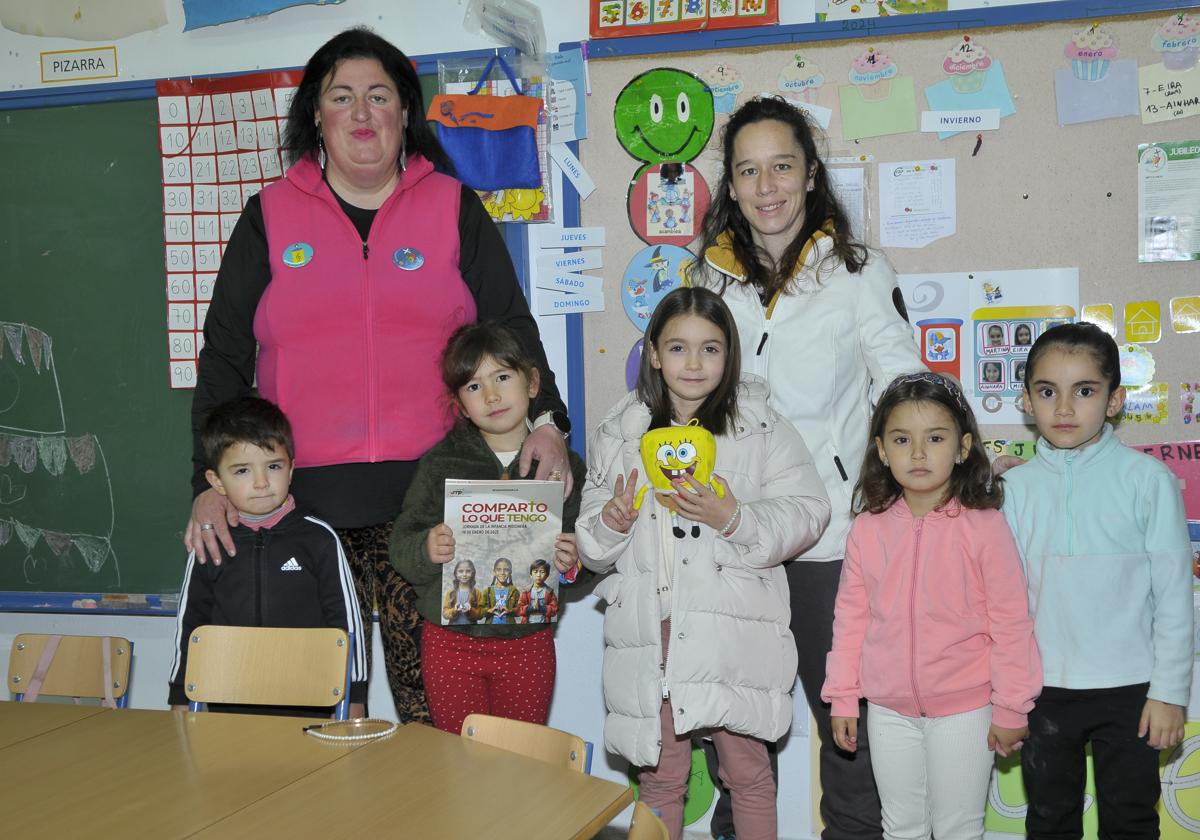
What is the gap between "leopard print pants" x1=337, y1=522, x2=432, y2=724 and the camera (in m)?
2.47

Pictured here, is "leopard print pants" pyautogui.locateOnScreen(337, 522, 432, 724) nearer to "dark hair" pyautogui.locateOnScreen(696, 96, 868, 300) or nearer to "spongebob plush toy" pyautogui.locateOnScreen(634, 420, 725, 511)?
"spongebob plush toy" pyautogui.locateOnScreen(634, 420, 725, 511)

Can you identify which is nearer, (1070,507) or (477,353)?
(1070,507)

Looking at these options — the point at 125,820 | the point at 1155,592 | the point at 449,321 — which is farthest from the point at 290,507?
the point at 1155,592

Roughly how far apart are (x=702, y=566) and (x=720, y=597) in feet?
0.24

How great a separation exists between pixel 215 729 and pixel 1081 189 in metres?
2.37

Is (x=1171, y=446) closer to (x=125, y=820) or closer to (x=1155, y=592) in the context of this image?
(x=1155, y=592)

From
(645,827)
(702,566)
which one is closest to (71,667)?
(702,566)

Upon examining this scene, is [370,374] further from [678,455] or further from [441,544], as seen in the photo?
[678,455]

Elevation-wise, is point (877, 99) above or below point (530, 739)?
above

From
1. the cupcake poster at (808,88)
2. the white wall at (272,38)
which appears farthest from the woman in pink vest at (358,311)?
the cupcake poster at (808,88)

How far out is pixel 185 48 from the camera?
324 centimetres

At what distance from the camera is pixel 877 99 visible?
2746 mm

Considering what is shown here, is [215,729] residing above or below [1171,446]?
below

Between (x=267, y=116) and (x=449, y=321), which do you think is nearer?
(x=449, y=321)
